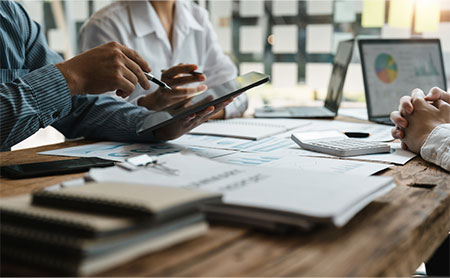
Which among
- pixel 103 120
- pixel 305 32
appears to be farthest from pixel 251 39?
pixel 103 120

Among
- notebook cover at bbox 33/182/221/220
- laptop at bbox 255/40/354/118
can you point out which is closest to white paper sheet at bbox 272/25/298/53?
laptop at bbox 255/40/354/118

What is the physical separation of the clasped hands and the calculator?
6 cm

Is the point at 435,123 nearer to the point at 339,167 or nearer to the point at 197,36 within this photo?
the point at 339,167

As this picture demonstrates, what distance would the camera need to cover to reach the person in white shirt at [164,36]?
1.65 meters

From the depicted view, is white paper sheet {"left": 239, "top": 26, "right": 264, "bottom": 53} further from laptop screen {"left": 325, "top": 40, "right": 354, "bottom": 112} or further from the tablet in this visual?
the tablet

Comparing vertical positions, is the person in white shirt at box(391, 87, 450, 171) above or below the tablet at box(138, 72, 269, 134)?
below

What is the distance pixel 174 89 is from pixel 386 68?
755mm

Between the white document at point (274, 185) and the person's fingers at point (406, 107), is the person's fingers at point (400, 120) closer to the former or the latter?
the person's fingers at point (406, 107)

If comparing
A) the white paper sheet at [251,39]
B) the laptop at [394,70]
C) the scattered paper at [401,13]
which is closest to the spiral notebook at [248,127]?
the laptop at [394,70]

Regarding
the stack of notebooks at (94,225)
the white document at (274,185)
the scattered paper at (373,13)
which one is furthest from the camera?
the scattered paper at (373,13)

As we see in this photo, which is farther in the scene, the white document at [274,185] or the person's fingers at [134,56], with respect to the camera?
the person's fingers at [134,56]

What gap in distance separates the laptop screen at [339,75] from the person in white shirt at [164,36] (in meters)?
0.34

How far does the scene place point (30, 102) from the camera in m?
0.92

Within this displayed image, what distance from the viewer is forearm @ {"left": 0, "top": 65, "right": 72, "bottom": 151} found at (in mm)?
895
